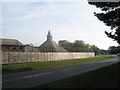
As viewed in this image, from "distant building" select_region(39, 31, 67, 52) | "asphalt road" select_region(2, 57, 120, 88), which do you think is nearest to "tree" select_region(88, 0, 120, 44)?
"asphalt road" select_region(2, 57, 120, 88)

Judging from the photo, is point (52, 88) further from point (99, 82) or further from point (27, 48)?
point (27, 48)

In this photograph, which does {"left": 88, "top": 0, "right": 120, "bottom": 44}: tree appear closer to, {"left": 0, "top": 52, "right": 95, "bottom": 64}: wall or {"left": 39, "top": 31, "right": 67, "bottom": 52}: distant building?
{"left": 0, "top": 52, "right": 95, "bottom": 64}: wall

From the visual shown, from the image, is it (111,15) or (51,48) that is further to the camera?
(51,48)

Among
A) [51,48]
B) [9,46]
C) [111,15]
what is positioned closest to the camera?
[111,15]

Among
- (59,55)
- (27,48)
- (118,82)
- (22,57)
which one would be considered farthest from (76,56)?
(118,82)

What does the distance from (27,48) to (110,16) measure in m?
33.8

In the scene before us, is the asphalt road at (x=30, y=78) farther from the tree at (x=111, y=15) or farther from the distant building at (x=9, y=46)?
the distant building at (x=9, y=46)

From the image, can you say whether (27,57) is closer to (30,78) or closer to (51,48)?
(30,78)

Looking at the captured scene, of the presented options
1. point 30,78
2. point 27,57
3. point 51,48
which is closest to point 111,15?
point 30,78

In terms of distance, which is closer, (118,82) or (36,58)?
(118,82)

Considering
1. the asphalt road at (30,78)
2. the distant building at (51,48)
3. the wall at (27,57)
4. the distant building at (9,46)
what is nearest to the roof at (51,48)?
the distant building at (51,48)

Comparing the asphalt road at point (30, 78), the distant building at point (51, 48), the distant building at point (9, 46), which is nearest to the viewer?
the asphalt road at point (30, 78)

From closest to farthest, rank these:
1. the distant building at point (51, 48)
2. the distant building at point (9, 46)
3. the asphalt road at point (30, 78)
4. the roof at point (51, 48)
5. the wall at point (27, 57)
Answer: the asphalt road at point (30, 78), the wall at point (27, 57), the distant building at point (51, 48), the roof at point (51, 48), the distant building at point (9, 46)

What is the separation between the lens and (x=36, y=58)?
125ft
